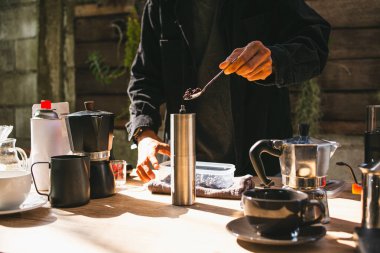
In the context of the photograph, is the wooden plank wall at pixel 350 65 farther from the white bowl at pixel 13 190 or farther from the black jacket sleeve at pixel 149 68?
the white bowl at pixel 13 190

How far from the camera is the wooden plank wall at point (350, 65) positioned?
3.17 metres

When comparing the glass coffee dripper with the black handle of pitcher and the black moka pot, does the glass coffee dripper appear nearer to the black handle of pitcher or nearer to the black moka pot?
the black moka pot

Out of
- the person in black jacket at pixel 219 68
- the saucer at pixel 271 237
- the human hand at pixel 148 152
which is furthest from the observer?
the person in black jacket at pixel 219 68

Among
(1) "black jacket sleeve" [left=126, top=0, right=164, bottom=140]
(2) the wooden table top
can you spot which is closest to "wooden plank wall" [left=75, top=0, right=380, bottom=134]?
(1) "black jacket sleeve" [left=126, top=0, right=164, bottom=140]

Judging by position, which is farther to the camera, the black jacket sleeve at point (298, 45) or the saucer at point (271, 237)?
the black jacket sleeve at point (298, 45)

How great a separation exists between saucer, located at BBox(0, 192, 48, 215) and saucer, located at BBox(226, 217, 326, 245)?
60cm

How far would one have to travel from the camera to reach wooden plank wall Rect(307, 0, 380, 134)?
317 cm

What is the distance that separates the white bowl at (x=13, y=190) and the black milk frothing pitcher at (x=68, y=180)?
8cm

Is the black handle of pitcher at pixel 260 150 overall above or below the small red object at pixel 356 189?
above

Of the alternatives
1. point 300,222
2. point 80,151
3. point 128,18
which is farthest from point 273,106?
point 128,18

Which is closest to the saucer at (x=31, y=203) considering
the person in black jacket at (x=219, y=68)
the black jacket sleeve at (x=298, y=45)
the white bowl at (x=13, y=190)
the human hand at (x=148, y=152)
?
the white bowl at (x=13, y=190)

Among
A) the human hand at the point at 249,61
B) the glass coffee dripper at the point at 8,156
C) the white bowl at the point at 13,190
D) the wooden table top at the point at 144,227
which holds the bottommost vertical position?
the wooden table top at the point at 144,227

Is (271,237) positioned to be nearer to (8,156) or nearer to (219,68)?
(8,156)

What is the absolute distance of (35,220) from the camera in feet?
4.22
